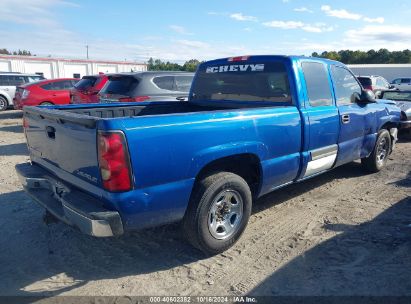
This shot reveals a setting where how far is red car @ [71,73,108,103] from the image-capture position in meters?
9.83

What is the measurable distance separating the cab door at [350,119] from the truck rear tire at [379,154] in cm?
31

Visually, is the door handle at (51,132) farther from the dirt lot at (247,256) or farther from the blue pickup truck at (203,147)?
the dirt lot at (247,256)

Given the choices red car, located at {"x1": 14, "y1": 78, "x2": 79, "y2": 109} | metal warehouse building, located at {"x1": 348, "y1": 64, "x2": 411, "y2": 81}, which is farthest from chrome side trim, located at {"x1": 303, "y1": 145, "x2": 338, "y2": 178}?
metal warehouse building, located at {"x1": 348, "y1": 64, "x2": 411, "y2": 81}

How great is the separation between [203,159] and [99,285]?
4.64ft

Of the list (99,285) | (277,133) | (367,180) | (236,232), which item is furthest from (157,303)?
(367,180)

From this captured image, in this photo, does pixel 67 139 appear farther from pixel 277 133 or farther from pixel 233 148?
pixel 277 133

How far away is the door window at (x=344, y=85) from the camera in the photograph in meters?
5.02

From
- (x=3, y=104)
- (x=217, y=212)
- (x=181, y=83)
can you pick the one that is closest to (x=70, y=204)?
(x=217, y=212)

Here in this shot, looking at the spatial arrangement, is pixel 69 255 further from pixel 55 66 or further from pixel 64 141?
pixel 55 66

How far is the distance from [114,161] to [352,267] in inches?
93.7

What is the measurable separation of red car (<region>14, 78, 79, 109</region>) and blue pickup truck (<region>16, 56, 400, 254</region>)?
30.7 feet

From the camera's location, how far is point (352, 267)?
10.9 feet

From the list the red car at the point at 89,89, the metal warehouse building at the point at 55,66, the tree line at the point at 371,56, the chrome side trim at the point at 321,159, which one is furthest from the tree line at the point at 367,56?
the chrome side trim at the point at 321,159

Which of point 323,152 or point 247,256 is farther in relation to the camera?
point 323,152
